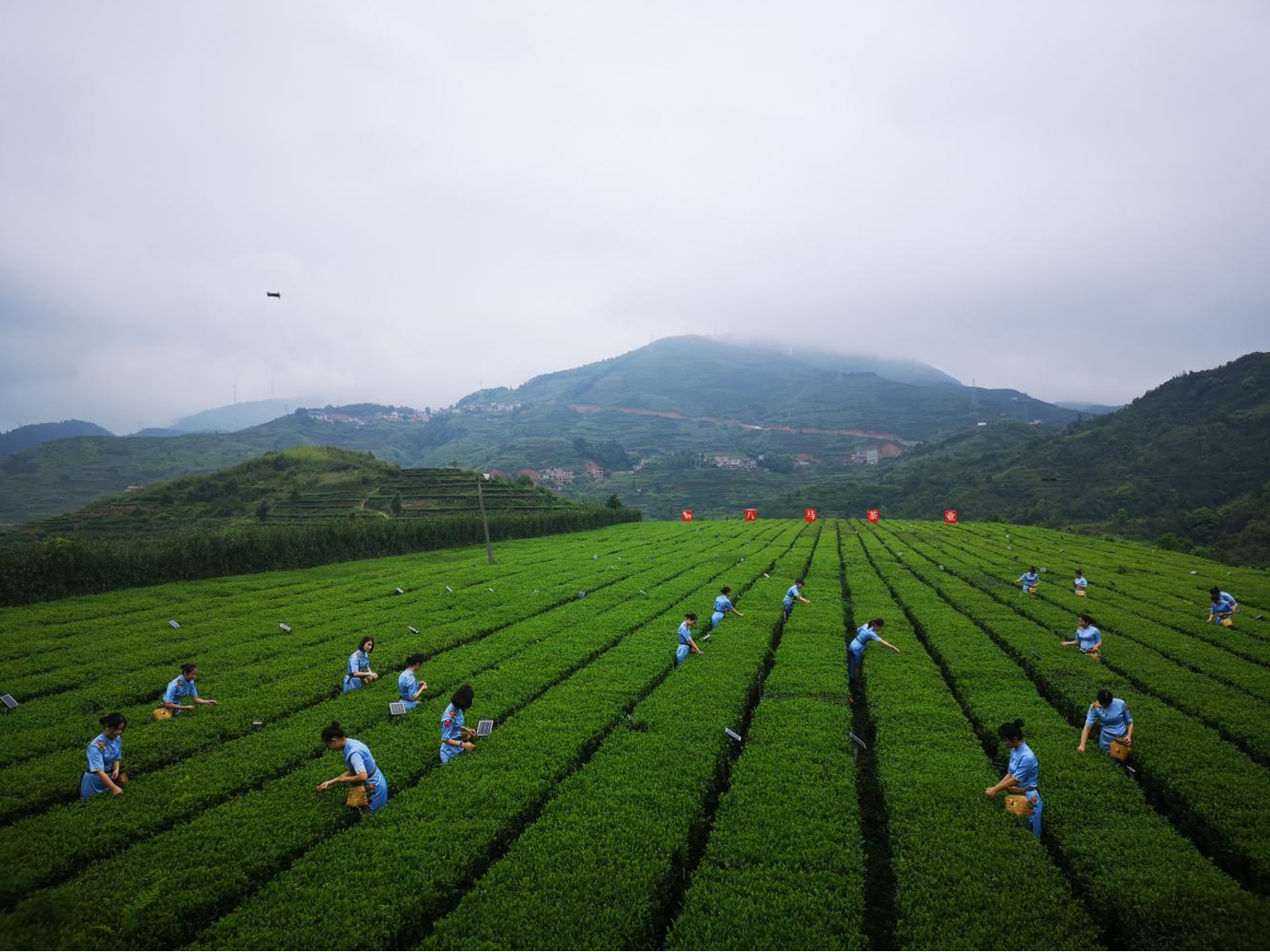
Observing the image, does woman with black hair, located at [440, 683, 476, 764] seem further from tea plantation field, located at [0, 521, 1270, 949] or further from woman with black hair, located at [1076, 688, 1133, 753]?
woman with black hair, located at [1076, 688, 1133, 753]

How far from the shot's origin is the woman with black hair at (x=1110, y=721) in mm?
11891

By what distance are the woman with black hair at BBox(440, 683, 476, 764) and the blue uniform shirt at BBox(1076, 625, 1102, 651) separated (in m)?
20.0

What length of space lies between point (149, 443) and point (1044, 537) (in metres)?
245

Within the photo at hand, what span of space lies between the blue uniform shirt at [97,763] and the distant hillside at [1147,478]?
84.9 meters

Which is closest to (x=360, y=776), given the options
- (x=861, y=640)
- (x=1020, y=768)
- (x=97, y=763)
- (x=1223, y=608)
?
(x=97, y=763)

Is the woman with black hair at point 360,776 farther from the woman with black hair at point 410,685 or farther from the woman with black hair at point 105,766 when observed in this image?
the woman with black hair at point 105,766

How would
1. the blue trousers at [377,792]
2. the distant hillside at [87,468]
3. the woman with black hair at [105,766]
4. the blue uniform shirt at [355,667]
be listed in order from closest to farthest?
the blue trousers at [377,792] → the woman with black hair at [105,766] → the blue uniform shirt at [355,667] → the distant hillside at [87,468]

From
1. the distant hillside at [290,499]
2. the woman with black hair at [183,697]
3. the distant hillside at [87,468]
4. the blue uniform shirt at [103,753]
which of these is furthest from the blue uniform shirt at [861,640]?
the distant hillside at [87,468]

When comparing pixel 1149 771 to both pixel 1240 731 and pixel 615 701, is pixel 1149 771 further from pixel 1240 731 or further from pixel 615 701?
pixel 615 701

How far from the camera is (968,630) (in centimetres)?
2148

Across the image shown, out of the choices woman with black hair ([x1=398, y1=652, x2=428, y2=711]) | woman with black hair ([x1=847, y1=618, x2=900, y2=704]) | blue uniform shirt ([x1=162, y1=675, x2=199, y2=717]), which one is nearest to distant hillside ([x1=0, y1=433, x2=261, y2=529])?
blue uniform shirt ([x1=162, y1=675, x2=199, y2=717])

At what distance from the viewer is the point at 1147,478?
87312 millimetres

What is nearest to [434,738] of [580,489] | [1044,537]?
[1044,537]

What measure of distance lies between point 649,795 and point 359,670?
1075 cm
